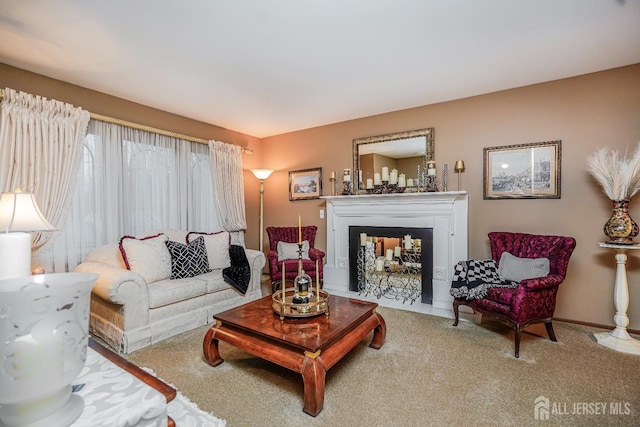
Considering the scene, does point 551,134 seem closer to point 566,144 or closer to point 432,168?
point 566,144

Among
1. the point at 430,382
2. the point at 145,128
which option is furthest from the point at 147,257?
the point at 430,382

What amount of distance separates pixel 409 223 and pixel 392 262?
587 mm

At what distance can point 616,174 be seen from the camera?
256 centimetres

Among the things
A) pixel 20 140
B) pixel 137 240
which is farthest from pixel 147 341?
pixel 20 140

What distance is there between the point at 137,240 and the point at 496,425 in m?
3.32

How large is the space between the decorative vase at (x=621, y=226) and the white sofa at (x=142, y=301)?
12.2 ft

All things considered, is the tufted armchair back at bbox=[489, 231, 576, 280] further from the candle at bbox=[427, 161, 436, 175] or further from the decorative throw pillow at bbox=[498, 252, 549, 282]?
the candle at bbox=[427, 161, 436, 175]

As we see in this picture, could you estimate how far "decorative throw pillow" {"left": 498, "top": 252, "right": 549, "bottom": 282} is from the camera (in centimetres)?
269

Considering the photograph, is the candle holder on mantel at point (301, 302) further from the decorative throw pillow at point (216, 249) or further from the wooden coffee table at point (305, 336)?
the decorative throw pillow at point (216, 249)

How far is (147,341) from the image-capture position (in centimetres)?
257

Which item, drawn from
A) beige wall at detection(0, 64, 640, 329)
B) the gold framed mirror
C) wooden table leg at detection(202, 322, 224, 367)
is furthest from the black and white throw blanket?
wooden table leg at detection(202, 322, 224, 367)

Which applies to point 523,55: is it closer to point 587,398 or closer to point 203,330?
point 587,398

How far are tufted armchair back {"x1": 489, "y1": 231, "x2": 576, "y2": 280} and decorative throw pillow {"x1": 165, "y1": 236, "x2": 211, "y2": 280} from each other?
318cm
